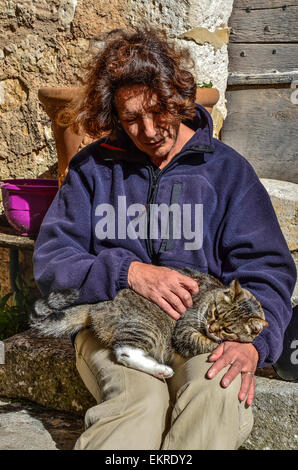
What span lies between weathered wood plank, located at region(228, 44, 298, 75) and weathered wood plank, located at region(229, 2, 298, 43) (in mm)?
35

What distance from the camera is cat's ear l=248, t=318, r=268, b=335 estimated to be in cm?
182

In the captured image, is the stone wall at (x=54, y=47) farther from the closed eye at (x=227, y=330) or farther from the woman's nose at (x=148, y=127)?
the closed eye at (x=227, y=330)

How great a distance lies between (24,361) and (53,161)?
1.41 metres

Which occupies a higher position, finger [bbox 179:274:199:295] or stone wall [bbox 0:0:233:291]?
stone wall [bbox 0:0:233:291]

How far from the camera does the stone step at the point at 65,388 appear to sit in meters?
2.21

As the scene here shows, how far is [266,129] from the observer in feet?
10.8

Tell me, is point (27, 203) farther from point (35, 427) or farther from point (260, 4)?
point (260, 4)

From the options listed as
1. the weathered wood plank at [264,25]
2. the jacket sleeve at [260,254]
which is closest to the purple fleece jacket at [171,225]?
the jacket sleeve at [260,254]

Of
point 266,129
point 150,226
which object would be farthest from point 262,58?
point 150,226

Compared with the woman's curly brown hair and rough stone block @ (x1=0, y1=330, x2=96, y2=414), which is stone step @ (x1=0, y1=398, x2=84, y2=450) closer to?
rough stone block @ (x1=0, y1=330, x2=96, y2=414)

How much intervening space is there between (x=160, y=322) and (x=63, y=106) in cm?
154

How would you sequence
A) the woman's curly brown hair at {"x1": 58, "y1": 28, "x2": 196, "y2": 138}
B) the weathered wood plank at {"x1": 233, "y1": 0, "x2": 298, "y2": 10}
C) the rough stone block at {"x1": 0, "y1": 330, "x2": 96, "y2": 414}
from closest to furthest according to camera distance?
the woman's curly brown hair at {"x1": 58, "y1": 28, "x2": 196, "y2": 138}
the rough stone block at {"x1": 0, "y1": 330, "x2": 96, "y2": 414}
the weathered wood plank at {"x1": 233, "y1": 0, "x2": 298, "y2": 10}

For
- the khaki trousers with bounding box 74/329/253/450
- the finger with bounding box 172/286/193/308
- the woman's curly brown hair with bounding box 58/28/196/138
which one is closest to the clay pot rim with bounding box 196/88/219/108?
the woman's curly brown hair with bounding box 58/28/196/138

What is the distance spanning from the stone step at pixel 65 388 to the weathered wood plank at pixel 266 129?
136 cm
